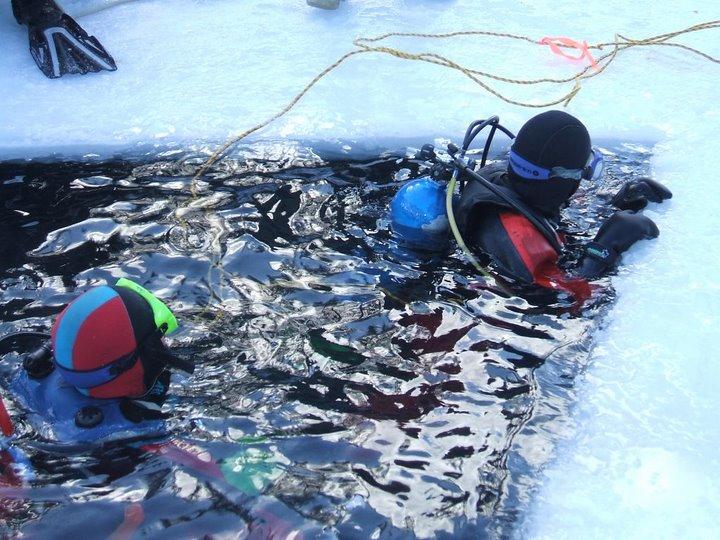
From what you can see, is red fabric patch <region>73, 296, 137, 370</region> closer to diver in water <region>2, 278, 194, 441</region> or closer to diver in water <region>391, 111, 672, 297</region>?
diver in water <region>2, 278, 194, 441</region>

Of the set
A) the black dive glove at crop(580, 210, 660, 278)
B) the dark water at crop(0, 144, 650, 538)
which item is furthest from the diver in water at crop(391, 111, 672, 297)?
the dark water at crop(0, 144, 650, 538)

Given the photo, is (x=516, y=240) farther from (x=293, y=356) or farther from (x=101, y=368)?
(x=101, y=368)

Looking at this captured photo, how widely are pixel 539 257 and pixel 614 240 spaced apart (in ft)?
1.34

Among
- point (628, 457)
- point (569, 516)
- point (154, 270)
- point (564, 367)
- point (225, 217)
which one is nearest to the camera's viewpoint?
point (569, 516)

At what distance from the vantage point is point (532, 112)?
4270 mm


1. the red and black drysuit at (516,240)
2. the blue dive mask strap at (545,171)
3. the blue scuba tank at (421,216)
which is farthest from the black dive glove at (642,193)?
the blue scuba tank at (421,216)

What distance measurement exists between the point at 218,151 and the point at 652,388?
2.63 m

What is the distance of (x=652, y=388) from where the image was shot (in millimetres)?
2328

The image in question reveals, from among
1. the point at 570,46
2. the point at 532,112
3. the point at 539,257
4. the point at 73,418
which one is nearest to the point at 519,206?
the point at 539,257

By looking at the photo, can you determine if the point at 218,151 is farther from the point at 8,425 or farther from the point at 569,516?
the point at 569,516

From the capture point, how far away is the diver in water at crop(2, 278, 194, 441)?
2.13 m

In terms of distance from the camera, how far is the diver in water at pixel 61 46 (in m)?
4.60

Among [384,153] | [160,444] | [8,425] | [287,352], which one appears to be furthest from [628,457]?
[384,153]

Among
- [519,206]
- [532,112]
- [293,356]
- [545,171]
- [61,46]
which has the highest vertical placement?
[61,46]
